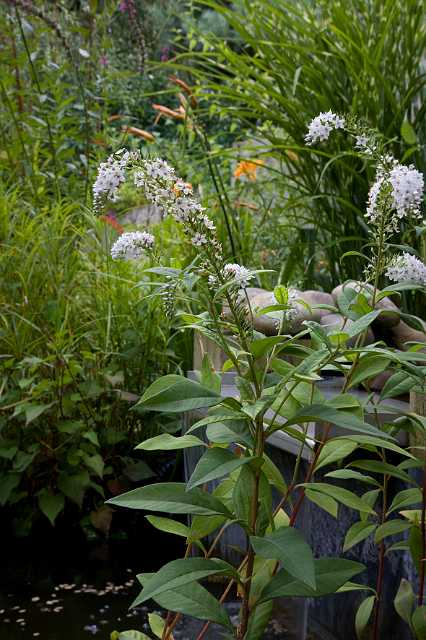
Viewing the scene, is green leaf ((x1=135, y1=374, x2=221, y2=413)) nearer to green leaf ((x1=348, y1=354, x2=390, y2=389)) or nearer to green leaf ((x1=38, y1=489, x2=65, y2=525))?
green leaf ((x1=348, y1=354, x2=390, y2=389))

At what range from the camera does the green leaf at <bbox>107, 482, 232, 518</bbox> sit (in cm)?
100

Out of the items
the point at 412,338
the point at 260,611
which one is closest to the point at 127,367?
the point at 412,338

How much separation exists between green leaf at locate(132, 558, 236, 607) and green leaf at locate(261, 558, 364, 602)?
0.06 metres

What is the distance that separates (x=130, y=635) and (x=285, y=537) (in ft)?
1.53

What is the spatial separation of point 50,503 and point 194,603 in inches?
57.4

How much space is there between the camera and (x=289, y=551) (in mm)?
925

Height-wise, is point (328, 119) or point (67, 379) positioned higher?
point (328, 119)

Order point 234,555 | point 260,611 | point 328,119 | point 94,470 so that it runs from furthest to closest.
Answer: point 94,470 < point 234,555 < point 328,119 < point 260,611

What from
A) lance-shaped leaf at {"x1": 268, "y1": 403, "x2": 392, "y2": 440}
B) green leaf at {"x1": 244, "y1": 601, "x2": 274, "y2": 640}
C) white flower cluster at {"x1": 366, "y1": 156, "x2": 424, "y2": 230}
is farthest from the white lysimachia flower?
green leaf at {"x1": 244, "y1": 601, "x2": 274, "y2": 640}

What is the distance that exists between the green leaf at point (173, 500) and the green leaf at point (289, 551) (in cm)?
8

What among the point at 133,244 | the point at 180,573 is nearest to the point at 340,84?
the point at 133,244

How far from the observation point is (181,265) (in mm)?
2695

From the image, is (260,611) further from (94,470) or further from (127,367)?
(127,367)

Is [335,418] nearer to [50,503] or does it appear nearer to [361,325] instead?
[361,325]
